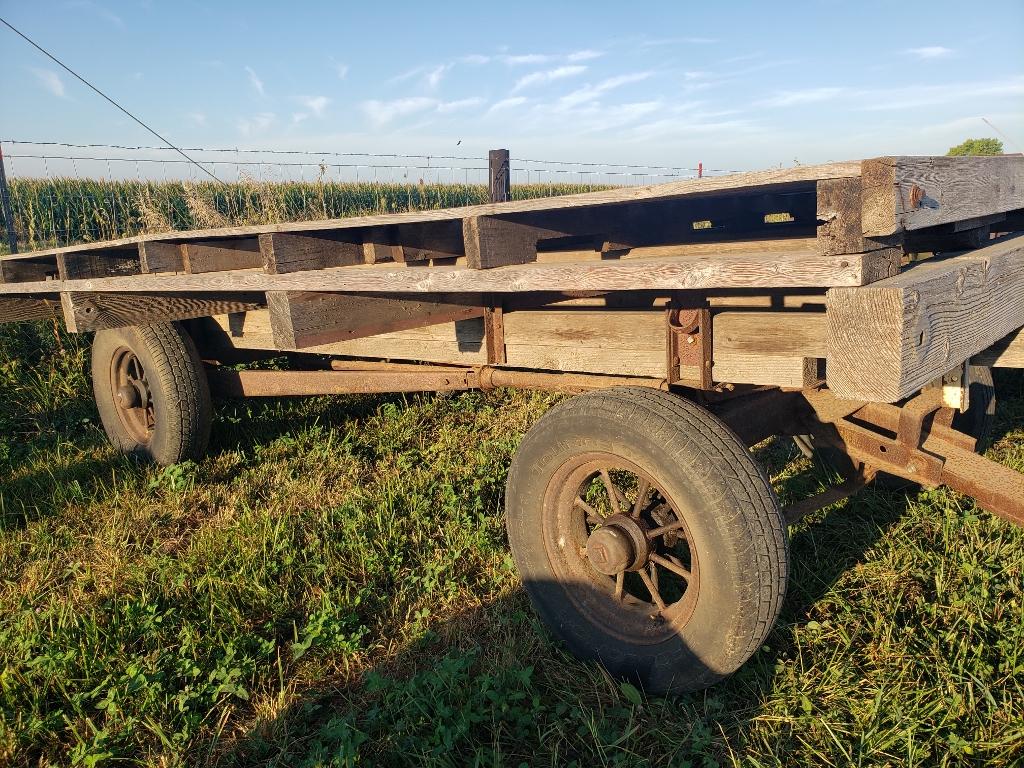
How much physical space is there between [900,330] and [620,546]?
3.53 feet

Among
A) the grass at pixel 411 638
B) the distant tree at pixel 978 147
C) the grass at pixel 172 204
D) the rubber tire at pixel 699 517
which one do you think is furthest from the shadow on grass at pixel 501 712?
the distant tree at pixel 978 147

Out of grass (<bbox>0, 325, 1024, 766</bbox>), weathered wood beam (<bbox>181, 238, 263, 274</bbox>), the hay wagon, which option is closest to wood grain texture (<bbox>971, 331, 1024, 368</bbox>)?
the hay wagon

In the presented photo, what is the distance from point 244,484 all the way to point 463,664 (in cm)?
210

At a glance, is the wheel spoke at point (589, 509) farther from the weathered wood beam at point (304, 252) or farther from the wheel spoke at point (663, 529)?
the weathered wood beam at point (304, 252)

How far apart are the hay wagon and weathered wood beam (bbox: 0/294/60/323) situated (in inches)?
43.0

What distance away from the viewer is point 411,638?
2.72 m

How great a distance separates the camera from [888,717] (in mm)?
2131

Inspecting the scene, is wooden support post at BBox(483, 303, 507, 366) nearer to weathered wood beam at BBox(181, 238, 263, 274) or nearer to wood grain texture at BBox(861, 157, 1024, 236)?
weathered wood beam at BBox(181, 238, 263, 274)

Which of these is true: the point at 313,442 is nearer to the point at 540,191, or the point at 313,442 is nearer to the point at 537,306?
the point at 537,306

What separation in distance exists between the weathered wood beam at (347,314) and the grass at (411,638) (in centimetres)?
96

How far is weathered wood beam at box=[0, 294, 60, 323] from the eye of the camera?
14.6 feet

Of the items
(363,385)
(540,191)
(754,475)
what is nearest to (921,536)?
(754,475)

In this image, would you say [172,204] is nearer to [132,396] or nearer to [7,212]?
[7,212]

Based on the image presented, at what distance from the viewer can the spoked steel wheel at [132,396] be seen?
4.25 meters
